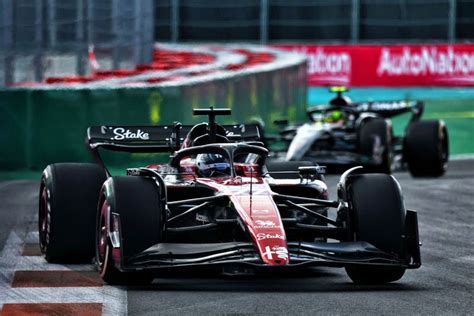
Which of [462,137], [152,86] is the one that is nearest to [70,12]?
[152,86]

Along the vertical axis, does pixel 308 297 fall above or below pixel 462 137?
above

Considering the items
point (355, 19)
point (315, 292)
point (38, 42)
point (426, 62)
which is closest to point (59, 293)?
point (315, 292)

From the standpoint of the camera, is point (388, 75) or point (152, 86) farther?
point (388, 75)

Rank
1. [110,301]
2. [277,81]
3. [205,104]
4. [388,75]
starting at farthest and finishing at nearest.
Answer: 1. [388,75]
2. [277,81]
3. [205,104]
4. [110,301]

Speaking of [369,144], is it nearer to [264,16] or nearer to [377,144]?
[377,144]

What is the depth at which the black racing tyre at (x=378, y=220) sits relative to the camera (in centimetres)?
956

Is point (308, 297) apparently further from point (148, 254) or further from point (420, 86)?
point (420, 86)

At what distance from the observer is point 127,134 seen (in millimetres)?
12203

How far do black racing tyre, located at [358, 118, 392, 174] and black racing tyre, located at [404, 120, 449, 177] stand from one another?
0.34 meters

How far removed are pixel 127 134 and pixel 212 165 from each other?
176 cm

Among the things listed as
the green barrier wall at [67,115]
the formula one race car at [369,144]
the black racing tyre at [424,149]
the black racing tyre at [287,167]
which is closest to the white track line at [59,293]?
the black racing tyre at [287,167]

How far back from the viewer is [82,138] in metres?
19.4

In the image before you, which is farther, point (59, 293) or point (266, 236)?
point (59, 293)

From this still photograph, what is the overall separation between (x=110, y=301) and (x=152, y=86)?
1151cm
